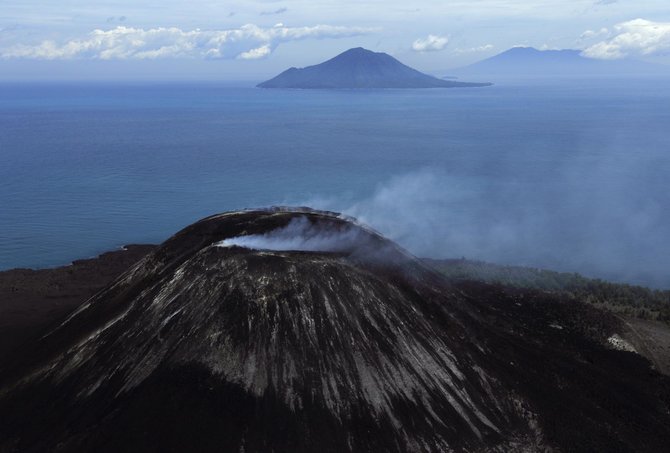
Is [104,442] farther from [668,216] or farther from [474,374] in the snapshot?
[668,216]

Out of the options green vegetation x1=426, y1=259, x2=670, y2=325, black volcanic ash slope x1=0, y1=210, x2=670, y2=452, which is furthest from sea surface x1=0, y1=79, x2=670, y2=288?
black volcanic ash slope x1=0, y1=210, x2=670, y2=452

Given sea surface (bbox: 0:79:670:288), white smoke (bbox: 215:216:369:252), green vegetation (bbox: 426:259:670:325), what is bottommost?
sea surface (bbox: 0:79:670:288)

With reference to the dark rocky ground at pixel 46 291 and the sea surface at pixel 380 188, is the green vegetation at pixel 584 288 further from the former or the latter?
the dark rocky ground at pixel 46 291

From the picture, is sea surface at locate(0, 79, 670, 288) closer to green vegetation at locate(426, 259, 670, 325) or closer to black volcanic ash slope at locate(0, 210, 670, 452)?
green vegetation at locate(426, 259, 670, 325)


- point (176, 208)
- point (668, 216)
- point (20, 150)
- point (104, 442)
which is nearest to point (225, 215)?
point (104, 442)

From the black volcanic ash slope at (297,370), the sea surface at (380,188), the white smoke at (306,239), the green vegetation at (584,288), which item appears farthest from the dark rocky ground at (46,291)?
the green vegetation at (584,288)

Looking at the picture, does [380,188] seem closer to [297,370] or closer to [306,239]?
[306,239]

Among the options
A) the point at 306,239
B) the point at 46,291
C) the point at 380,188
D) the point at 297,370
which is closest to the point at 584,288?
the point at 306,239
